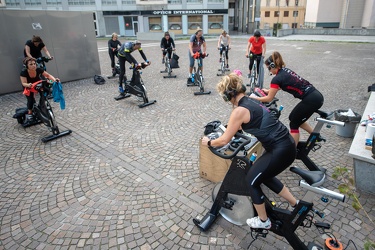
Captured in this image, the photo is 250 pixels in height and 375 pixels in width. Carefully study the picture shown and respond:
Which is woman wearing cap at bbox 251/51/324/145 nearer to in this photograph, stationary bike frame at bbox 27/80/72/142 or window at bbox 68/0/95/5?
stationary bike frame at bbox 27/80/72/142

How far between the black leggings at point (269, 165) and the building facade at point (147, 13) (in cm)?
4222

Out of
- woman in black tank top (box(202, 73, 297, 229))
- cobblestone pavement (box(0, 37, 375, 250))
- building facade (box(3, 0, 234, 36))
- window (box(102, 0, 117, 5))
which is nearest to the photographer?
woman in black tank top (box(202, 73, 297, 229))

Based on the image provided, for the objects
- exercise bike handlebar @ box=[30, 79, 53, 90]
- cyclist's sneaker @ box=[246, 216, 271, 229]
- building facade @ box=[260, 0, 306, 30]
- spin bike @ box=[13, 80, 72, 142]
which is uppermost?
building facade @ box=[260, 0, 306, 30]

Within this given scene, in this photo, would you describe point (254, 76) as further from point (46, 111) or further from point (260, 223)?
point (260, 223)

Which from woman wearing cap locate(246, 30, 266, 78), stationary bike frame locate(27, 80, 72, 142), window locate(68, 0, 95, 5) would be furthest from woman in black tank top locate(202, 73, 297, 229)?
window locate(68, 0, 95, 5)

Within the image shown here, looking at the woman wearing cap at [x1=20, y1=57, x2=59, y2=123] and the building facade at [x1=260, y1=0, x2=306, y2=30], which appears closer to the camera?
the woman wearing cap at [x1=20, y1=57, x2=59, y2=123]

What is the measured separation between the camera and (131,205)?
3.87 m

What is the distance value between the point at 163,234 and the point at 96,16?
44991 millimetres

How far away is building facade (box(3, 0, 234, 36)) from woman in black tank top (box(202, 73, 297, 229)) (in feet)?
138

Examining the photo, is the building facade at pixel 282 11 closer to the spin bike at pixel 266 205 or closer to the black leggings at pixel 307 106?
the black leggings at pixel 307 106

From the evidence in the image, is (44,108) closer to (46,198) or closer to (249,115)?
(46,198)

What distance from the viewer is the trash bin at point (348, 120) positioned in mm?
5460

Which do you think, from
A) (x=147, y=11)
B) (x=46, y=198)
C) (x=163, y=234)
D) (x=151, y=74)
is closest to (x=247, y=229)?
(x=163, y=234)

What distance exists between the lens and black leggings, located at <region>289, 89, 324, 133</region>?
4.14m
